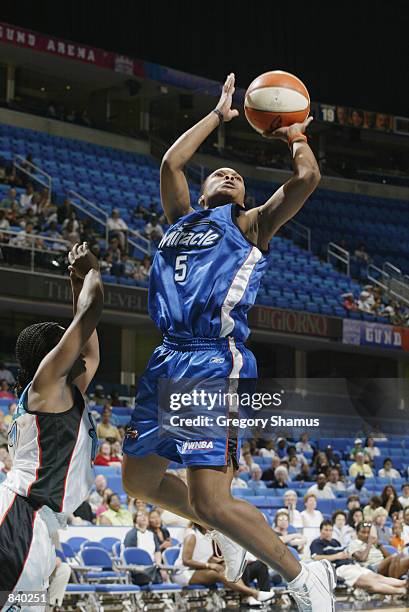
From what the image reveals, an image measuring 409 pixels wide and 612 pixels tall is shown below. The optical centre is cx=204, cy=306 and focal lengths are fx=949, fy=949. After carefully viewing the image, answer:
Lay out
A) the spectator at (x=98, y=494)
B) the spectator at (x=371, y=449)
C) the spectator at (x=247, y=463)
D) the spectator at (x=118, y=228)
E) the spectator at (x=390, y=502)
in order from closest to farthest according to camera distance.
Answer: the spectator at (x=98, y=494)
the spectator at (x=390, y=502)
the spectator at (x=247, y=463)
the spectator at (x=371, y=449)
the spectator at (x=118, y=228)

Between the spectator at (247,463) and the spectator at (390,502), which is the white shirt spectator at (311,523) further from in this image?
the spectator at (247,463)

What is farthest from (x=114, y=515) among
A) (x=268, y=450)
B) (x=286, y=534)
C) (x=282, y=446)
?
(x=282, y=446)

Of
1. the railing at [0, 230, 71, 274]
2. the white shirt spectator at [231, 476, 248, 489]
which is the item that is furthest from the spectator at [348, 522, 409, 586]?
the railing at [0, 230, 71, 274]

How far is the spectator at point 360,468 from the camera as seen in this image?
1350 centimetres

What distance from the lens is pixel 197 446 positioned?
13.0 ft

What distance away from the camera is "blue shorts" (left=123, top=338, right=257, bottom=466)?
13.5 feet

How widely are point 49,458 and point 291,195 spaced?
157 cm

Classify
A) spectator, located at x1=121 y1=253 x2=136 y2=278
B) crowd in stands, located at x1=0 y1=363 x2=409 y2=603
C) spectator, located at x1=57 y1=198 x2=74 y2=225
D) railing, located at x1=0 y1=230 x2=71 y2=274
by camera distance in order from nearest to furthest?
crowd in stands, located at x1=0 y1=363 x2=409 y2=603
railing, located at x1=0 y1=230 x2=71 y2=274
spectator, located at x1=121 y1=253 x2=136 y2=278
spectator, located at x1=57 y1=198 x2=74 y2=225

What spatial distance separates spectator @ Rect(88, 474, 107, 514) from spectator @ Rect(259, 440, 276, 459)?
3822 mm

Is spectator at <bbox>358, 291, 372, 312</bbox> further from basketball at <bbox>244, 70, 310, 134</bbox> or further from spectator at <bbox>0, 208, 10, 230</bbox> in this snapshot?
basketball at <bbox>244, 70, 310, 134</bbox>

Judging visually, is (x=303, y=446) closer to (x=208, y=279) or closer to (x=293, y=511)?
(x=293, y=511)

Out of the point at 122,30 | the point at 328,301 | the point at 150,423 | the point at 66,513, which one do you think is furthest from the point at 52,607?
the point at 122,30

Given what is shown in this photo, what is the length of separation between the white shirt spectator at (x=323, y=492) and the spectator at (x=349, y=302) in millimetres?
9430

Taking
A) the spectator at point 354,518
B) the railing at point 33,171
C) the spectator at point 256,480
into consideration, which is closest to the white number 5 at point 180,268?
the spectator at point 354,518
